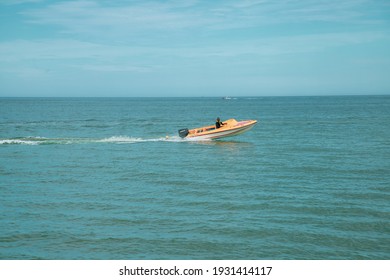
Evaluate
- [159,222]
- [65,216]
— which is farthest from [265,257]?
[65,216]

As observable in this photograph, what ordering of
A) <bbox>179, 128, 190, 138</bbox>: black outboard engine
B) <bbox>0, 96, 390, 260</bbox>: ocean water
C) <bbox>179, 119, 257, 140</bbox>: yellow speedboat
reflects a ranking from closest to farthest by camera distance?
<bbox>0, 96, 390, 260</bbox>: ocean water < <bbox>179, 119, 257, 140</bbox>: yellow speedboat < <bbox>179, 128, 190, 138</bbox>: black outboard engine

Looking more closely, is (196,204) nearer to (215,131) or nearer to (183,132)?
(215,131)

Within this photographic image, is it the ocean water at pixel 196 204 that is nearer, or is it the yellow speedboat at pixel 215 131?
the ocean water at pixel 196 204

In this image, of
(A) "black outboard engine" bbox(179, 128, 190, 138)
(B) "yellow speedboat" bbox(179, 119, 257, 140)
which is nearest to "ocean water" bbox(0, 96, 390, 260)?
(B) "yellow speedboat" bbox(179, 119, 257, 140)

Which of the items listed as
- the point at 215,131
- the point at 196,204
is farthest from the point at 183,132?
the point at 196,204

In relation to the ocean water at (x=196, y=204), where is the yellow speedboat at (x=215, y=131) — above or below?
above

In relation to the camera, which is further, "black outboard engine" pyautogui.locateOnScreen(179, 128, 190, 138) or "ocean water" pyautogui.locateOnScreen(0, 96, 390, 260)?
"black outboard engine" pyautogui.locateOnScreen(179, 128, 190, 138)

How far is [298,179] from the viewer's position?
22.9m

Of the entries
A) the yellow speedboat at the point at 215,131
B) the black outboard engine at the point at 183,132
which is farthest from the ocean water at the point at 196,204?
the black outboard engine at the point at 183,132

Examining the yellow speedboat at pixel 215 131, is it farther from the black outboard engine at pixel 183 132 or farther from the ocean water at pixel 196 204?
the ocean water at pixel 196 204

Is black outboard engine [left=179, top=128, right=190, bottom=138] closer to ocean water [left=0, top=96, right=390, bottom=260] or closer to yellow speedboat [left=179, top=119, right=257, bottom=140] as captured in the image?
yellow speedboat [left=179, top=119, right=257, bottom=140]

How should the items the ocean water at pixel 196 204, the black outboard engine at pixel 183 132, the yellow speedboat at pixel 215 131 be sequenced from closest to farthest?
the ocean water at pixel 196 204, the yellow speedboat at pixel 215 131, the black outboard engine at pixel 183 132

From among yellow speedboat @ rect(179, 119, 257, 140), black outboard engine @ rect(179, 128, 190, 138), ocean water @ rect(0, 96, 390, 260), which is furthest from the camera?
black outboard engine @ rect(179, 128, 190, 138)
